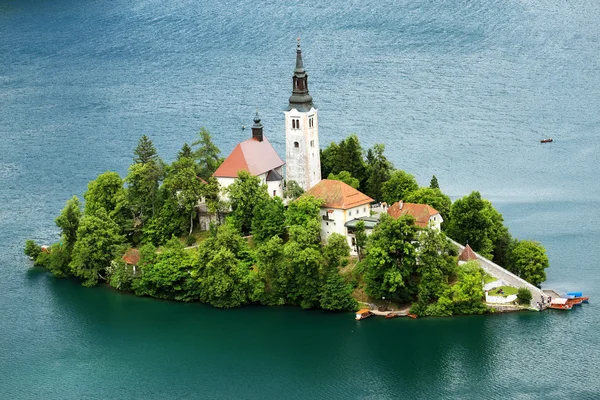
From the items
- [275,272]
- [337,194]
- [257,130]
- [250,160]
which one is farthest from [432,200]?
[257,130]

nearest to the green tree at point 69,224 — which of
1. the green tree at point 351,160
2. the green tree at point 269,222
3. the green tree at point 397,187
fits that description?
the green tree at point 269,222

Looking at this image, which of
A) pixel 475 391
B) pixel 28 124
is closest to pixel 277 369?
pixel 475 391

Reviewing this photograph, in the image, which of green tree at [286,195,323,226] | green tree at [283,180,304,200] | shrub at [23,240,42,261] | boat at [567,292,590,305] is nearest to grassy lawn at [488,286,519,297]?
boat at [567,292,590,305]

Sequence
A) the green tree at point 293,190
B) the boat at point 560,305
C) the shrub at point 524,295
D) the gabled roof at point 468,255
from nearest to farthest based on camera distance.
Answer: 1. the shrub at point 524,295
2. the boat at point 560,305
3. the gabled roof at point 468,255
4. the green tree at point 293,190

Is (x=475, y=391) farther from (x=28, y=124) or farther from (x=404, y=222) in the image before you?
(x=28, y=124)

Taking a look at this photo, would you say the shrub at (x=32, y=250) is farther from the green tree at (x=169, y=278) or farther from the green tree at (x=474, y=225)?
the green tree at (x=474, y=225)
